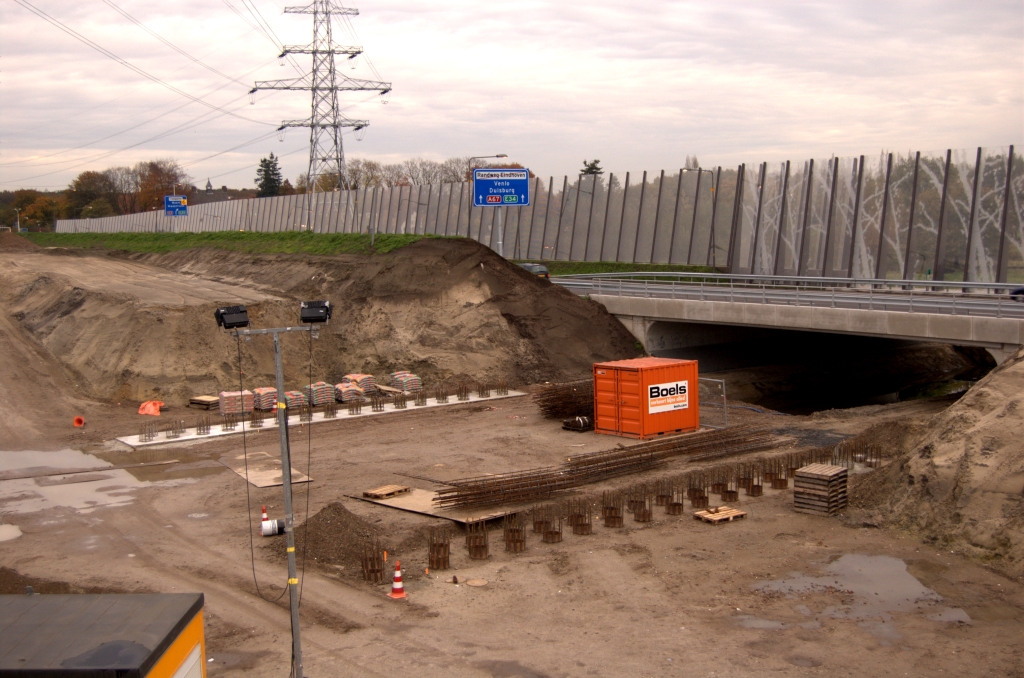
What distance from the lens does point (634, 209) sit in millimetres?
48875

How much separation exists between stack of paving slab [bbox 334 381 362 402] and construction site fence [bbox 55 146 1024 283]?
16476 mm

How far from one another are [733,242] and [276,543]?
3397 cm

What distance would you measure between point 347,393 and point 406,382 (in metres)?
2.77

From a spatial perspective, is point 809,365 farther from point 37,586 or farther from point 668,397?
point 37,586

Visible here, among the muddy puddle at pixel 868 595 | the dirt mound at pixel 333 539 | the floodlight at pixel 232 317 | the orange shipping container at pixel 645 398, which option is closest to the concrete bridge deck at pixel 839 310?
the orange shipping container at pixel 645 398

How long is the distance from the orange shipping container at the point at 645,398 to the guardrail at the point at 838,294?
7.83 meters

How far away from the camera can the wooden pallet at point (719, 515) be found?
16922 mm

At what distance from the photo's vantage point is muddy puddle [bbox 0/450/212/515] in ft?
62.5

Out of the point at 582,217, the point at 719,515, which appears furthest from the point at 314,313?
the point at 582,217

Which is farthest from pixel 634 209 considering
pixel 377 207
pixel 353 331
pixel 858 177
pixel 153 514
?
pixel 153 514

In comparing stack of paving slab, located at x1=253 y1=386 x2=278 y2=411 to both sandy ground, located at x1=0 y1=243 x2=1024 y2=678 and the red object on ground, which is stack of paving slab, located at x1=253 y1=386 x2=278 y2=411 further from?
the red object on ground

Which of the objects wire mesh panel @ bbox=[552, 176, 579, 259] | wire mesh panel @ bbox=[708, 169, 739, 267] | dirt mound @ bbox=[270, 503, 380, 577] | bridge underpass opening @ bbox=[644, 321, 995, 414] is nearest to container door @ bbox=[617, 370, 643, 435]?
dirt mound @ bbox=[270, 503, 380, 577]

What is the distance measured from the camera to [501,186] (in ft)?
134

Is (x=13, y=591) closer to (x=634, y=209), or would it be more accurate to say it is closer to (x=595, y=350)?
(x=595, y=350)
